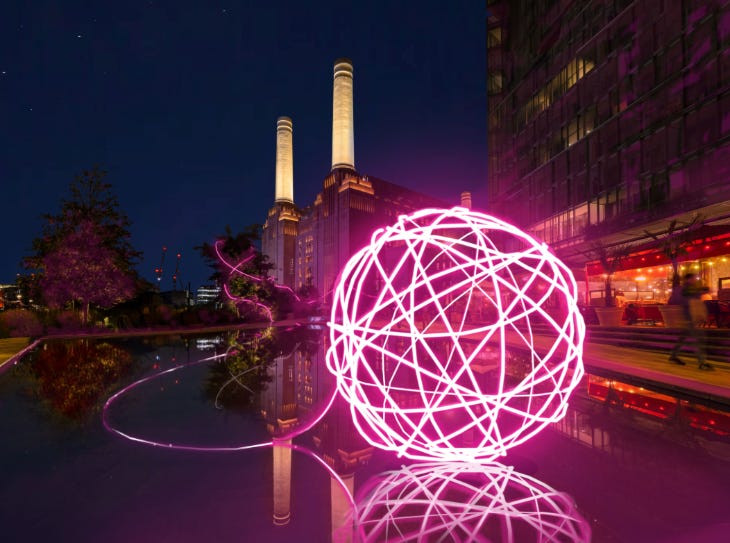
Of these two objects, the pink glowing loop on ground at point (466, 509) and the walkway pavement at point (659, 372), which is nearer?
the pink glowing loop on ground at point (466, 509)

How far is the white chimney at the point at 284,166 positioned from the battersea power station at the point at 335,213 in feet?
0.90

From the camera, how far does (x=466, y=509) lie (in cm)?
334

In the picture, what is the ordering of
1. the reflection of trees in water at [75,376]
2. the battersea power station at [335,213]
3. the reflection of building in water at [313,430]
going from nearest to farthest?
1. the reflection of building in water at [313,430]
2. the reflection of trees in water at [75,376]
3. the battersea power station at [335,213]

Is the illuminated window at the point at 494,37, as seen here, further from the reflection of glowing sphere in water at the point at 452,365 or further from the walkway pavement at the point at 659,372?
the walkway pavement at the point at 659,372

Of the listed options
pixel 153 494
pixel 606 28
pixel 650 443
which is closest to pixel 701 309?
pixel 650 443

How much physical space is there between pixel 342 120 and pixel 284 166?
26.6m

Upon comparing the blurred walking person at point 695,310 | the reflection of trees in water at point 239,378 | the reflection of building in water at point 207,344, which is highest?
the blurred walking person at point 695,310

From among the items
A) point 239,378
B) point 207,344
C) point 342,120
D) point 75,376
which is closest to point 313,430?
point 239,378

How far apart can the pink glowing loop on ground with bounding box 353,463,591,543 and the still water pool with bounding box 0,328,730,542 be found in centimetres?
2

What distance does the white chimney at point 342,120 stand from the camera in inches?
3371

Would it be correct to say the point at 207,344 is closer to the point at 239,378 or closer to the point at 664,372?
the point at 239,378

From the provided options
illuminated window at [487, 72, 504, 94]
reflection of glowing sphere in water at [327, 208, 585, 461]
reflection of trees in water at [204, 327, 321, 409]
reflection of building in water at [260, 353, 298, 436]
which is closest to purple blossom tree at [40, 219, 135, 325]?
reflection of trees in water at [204, 327, 321, 409]

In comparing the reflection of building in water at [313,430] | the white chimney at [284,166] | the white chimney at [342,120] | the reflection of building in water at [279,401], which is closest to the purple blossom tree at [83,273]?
the reflection of building in water at [279,401]

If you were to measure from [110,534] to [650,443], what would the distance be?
597 cm
